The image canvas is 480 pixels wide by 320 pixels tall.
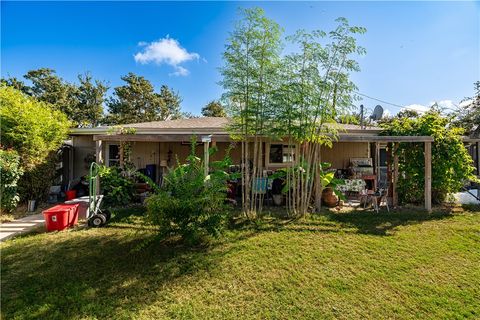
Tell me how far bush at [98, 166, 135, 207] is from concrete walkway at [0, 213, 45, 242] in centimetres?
158

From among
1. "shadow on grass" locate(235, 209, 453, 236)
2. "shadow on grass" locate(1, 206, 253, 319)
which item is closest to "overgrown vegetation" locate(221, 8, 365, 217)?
"shadow on grass" locate(235, 209, 453, 236)

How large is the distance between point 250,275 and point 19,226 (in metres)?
5.46

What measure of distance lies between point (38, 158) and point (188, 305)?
6.95m

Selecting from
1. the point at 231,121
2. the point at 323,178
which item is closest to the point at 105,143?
the point at 231,121

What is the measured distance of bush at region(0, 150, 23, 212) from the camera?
5969 mm

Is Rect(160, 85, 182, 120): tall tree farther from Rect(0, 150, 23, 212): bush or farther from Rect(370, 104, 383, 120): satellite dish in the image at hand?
Rect(370, 104, 383, 120): satellite dish

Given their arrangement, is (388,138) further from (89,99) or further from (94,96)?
(89,99)

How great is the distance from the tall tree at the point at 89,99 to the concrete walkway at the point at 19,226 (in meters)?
23.0

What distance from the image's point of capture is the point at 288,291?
335cm

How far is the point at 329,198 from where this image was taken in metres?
7.48

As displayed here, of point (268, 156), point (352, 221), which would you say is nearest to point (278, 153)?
point (268, 156)

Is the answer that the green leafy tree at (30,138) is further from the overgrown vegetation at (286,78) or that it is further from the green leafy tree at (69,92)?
the green leafy tree at (69,92)

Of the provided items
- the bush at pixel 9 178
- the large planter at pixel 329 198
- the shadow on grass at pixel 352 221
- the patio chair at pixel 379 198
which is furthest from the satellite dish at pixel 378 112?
the bush at pixel 9 178

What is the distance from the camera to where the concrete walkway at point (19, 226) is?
16.3ft
